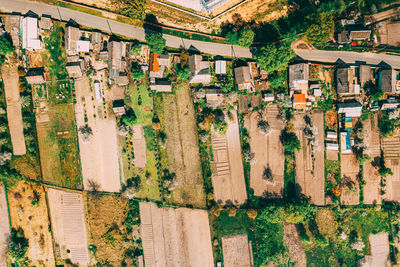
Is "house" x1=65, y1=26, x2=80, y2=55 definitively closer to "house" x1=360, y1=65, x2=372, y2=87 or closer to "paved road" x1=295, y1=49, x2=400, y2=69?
"paved road" x1=295, y1=49, x2=400, y2=69

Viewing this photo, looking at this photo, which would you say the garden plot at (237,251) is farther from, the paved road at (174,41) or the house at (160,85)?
the paved road at (174,41)

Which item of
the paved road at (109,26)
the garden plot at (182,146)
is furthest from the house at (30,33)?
the garden plot at (182,146)

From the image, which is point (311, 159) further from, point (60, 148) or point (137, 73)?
point (60, 148)

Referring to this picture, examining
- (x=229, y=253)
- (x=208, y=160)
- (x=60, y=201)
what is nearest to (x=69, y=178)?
(x=60, y=201)

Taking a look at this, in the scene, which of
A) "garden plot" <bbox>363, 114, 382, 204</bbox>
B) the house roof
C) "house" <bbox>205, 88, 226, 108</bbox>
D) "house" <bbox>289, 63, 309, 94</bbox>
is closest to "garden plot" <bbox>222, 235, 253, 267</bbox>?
"garden plot" <bbox>363, 114, 382, 204</bbox>

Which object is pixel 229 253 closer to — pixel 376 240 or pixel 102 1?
pixel 376 240
